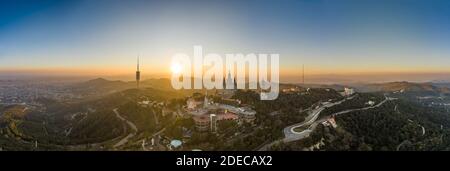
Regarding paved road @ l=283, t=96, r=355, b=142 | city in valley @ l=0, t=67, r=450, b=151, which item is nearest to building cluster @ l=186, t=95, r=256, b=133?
city in valley @ l=0, t=67, r=450, b=151

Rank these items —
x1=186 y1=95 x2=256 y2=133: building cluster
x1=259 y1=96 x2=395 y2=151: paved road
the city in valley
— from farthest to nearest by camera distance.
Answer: x1=186 y1=95 x2=256 y2=133: building cluster < the city in valley < x1=259 y1=96 x2=395 y2=151: paved road

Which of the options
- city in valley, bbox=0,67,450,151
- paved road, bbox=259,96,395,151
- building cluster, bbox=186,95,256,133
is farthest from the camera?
building cluster, bbox=186,95,256,133

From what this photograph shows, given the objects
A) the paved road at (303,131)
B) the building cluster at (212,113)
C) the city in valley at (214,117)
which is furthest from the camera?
the building cluster at (212,113)

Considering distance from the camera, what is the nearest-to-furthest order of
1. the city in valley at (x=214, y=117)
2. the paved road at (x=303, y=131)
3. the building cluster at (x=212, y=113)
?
the paved road at (x=303, y=131) < the city in valley at (x=214, y=117) < the building cluster at (x=212, y=113)

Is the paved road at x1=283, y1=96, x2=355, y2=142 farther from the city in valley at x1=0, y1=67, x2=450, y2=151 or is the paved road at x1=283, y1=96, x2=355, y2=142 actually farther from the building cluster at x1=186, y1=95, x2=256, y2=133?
the building cluster at x1=186, y1=95, x2=256, y2=133

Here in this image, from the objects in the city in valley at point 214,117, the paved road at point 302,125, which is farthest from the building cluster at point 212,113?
the paved road at point 302,125

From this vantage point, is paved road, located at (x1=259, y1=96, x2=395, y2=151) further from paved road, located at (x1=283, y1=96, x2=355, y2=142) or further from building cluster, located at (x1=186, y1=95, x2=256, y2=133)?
building cluster, located at (x1=186, y1=95, x2=256, y2=133)

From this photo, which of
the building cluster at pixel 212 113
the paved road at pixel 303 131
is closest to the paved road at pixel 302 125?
the paved road at pixel 303 131

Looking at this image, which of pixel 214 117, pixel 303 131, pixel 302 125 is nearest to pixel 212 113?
pixel 214 117

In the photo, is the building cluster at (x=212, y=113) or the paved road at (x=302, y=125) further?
the building cluster at (x=212, y=113)

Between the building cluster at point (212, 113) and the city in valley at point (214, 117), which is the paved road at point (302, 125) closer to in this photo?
the city in valley at point (214, 117)

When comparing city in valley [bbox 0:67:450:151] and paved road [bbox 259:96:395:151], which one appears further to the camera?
city in valley [bbox 0:67:450:151]
